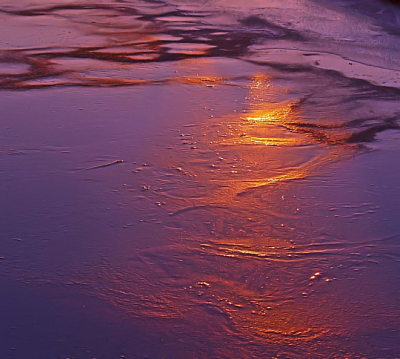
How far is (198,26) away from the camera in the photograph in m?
10.5

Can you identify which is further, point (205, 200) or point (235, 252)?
point (205, 200)

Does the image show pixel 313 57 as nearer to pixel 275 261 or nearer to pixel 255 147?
pixel 255 147

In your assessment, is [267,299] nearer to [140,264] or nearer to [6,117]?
[140,264]

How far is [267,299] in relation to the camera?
3.32 m

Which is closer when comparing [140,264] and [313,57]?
[140,264]

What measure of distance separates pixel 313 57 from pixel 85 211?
17.0 feet

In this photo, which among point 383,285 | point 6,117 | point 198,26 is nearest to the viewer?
point 383,285

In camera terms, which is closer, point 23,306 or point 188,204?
point 23,306

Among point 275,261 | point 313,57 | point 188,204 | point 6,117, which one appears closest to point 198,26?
point 313,57

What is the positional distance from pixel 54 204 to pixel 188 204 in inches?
34.3

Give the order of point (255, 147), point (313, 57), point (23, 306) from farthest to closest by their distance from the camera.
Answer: point (313, 57)
point (255, 147)
point (23, 306)

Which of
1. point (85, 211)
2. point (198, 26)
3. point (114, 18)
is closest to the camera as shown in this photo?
point (85, 211)

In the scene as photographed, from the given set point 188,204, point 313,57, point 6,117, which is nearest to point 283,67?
point 313,57

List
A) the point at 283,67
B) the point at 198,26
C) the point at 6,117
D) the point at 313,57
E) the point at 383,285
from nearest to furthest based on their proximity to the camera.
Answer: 1. the point at 383,285
2. the point at 6,117
3. the point at 283,67
4. the point at 313,57
5. the point at 198,26
